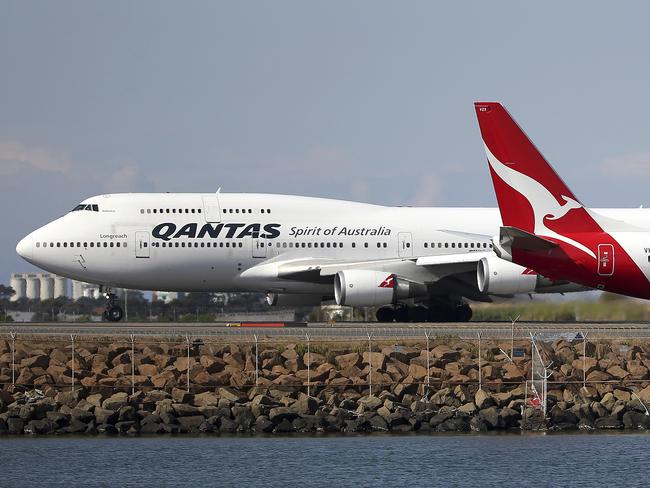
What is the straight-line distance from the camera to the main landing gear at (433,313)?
5241 centimetres

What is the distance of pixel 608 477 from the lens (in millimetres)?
30047

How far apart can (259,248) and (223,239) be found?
4.21 ft

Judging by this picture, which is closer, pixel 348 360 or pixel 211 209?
pixel 348 360

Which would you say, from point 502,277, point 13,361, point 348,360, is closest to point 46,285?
point 502,277

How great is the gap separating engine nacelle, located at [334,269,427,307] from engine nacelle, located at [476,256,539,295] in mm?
3187

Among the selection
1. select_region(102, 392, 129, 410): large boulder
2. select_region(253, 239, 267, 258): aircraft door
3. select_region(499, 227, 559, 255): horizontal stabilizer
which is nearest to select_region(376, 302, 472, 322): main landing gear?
select_region(253, 239, 267, 258): aircraft door

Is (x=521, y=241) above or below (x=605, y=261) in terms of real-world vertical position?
above

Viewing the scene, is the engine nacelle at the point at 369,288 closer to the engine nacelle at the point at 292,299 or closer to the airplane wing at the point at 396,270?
the airplane wing at the point at 396,270

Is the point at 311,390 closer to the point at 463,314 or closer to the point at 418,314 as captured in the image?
the point at 418,314

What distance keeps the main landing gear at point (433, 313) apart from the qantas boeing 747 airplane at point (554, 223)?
10532 millimetres

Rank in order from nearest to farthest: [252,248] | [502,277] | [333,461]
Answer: [333,461] → [502,277] → [252,248]

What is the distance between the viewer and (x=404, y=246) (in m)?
53.1

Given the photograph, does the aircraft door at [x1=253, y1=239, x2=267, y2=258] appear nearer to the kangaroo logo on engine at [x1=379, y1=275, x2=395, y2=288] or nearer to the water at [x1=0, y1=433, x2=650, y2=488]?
the kangaroo logo on engine at [x1=379, y1=275, x2=395, y2=288]

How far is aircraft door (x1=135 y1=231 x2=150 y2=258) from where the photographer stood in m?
51.9
